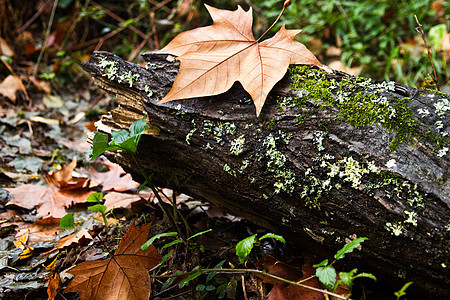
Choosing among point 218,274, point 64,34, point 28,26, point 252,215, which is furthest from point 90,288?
point 28,26

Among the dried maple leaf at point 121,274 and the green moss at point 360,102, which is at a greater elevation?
the green moss at point 360,102

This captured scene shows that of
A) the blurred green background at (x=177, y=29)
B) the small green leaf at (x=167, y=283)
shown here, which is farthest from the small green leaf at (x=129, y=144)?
the blurred green background at (x=177, y=29)

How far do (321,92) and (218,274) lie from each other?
843mm

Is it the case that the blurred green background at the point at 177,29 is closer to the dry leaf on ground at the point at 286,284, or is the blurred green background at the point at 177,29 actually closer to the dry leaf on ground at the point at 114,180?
the dry leaf on ground at the point at 114,180

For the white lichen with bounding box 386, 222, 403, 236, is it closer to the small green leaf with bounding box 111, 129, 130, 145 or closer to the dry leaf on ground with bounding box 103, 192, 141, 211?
the small green leaf with bounding box 111, 129, 130, 145

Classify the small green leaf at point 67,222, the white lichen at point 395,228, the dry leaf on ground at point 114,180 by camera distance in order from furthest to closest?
the dry leaf on ground at point 114,180 → the small green leaf at point 67,222 → the white lichen at point 395,228

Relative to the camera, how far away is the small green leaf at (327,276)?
3.08ft

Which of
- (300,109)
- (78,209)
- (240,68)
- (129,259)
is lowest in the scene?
(78,209)

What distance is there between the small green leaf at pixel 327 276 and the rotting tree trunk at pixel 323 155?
221mm

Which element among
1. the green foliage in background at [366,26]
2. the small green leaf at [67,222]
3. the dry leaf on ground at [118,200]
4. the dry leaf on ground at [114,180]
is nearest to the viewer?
the small green leaf at [67,222]

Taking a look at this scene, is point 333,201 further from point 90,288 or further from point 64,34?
point 64,34

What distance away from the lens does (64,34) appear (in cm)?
375

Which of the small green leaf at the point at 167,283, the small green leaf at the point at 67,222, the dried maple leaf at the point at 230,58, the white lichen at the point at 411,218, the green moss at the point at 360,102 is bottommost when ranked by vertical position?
the small green leaf at the point at 167,283

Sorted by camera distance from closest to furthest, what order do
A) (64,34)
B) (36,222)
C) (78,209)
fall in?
(36,222) → (78,209) → (64,34)
